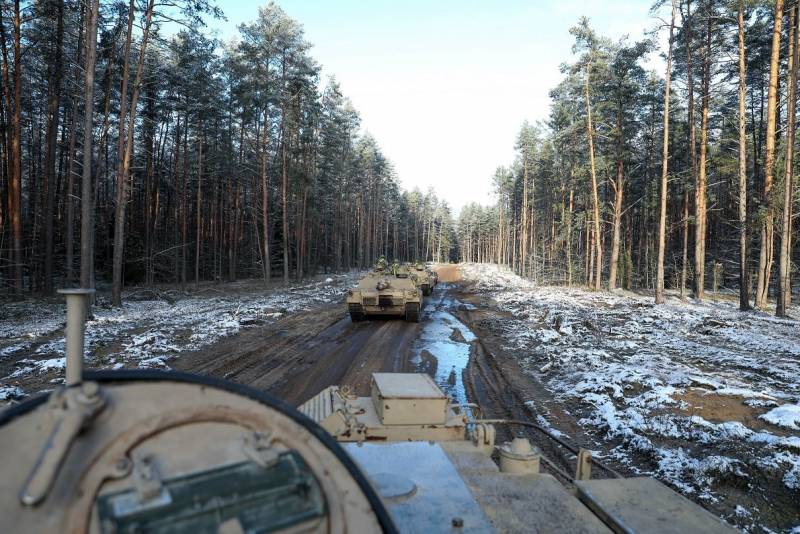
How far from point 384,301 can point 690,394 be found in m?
10.2

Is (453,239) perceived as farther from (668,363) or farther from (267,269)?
(668,363)

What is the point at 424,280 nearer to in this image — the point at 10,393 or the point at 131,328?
the point at 131,328

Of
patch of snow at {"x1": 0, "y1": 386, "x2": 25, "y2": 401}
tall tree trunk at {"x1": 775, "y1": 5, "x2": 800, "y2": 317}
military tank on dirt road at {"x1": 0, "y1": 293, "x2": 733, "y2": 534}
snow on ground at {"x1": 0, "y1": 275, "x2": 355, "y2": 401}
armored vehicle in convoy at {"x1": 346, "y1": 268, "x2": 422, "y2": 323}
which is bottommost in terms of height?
patch of snow at {"x1": 0, "y1": 386, "x2": 25, "y2": 401}

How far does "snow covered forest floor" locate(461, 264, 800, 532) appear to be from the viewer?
17.1 ft

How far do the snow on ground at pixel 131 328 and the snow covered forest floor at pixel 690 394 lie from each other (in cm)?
792

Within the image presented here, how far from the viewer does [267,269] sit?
28.5m

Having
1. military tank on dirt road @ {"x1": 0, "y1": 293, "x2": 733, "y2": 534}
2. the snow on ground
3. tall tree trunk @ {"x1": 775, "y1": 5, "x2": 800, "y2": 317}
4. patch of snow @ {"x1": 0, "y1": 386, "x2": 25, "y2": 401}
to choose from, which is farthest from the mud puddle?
tall tree trunk @ {"x1": 775, "y1": 5, "x2": 800, "y2": 317}

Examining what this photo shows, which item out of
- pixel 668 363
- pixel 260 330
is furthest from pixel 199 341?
pixel 668 363

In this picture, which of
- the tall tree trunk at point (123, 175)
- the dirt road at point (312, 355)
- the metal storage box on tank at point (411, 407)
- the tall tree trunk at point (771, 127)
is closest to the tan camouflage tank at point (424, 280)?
the dirt road at point (312, 355)

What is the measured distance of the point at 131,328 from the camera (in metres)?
13.1

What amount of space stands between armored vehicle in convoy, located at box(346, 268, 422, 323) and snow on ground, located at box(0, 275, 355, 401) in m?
2.74

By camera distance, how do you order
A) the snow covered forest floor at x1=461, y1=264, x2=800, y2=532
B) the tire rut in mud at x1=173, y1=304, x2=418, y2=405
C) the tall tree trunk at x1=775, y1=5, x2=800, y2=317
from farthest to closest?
the tall tree trunk at x1=775, y1=5, x2=800, y2=317, the tire rut in mud at x1=173, y1=304, x2=418, y2=405, the snow covered forest floor at x1=461, y1=264, x2=800, y2=532

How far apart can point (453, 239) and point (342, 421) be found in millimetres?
119587

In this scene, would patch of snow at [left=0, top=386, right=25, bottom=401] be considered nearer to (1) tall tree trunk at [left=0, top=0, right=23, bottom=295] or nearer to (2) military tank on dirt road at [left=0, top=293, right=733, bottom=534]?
(2) military tank on dirt road at [left=0, top=293, right=733, bottom=534]
